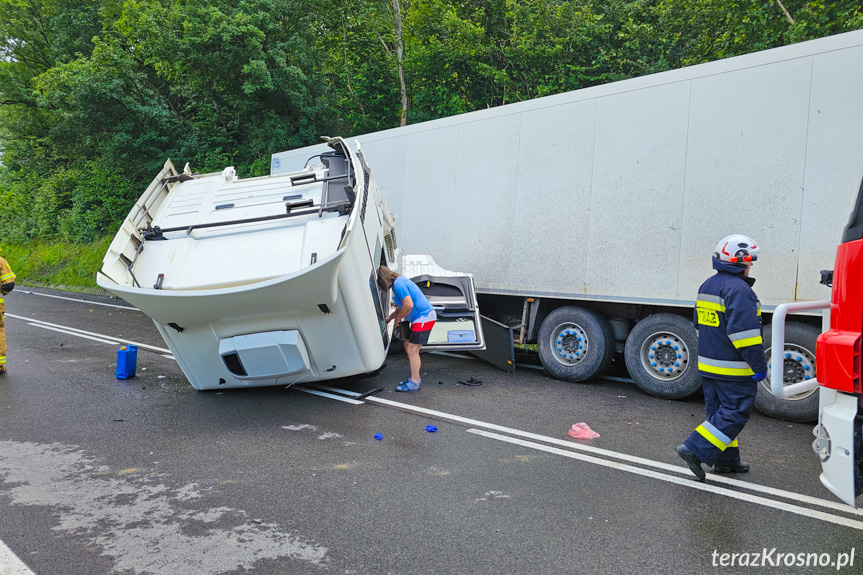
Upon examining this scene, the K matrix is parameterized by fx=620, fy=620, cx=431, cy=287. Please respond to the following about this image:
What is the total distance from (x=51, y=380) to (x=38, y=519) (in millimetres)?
4210

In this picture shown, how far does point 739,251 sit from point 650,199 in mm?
2575

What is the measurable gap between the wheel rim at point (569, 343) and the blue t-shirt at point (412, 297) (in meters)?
1.62

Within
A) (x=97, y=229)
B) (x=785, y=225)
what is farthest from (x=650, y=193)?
(x=97, y=229)

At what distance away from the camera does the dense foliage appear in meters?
14.5

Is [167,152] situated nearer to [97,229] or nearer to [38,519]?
[97,229]

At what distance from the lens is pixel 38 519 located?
349cm

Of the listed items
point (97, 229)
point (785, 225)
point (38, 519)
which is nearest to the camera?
point (38, 519)

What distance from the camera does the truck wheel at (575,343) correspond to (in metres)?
6.94

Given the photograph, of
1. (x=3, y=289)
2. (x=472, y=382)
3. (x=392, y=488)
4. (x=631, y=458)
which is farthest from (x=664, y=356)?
(x=3, y=289)

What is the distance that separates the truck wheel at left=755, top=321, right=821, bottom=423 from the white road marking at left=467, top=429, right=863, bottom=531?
72.6 inches

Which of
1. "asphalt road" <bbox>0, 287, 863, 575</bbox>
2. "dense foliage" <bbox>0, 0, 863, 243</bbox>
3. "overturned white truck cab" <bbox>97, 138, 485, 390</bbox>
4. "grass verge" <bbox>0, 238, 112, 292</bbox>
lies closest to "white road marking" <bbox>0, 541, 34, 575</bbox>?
"asphalt road" <bbox>0, 287, 863, 575</bbox>

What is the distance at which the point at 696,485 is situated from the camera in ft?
12.9

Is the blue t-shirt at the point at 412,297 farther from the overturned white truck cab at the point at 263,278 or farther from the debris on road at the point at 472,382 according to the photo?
the debris on road at the point at 472,382

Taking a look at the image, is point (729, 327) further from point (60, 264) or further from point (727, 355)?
point (60, 264)
